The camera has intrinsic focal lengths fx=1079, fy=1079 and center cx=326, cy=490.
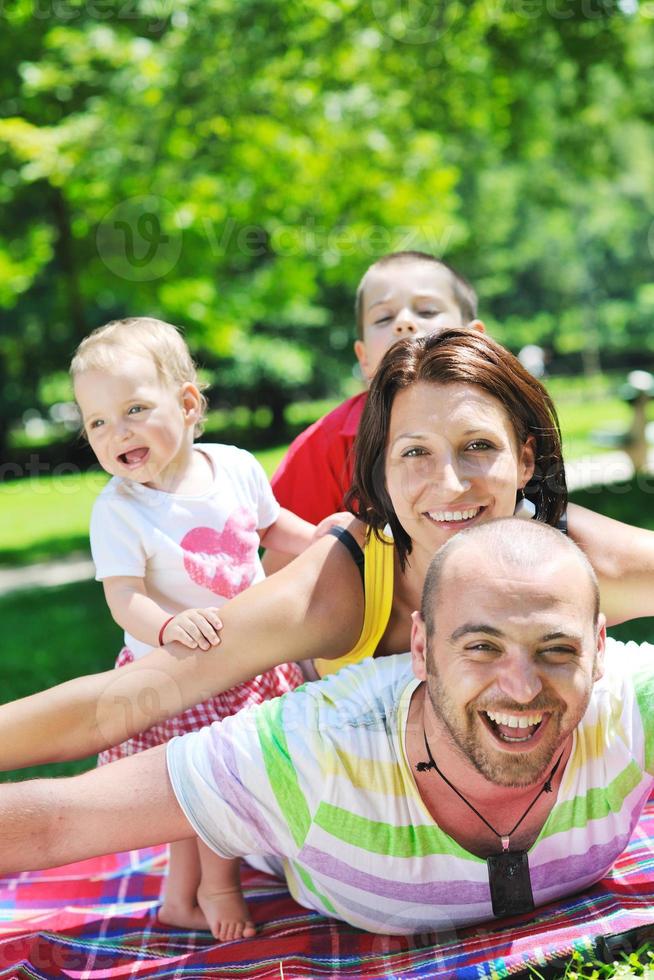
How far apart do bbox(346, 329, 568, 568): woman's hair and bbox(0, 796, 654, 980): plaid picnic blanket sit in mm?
871

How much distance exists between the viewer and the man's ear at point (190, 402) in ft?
10.2

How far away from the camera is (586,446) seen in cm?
1503

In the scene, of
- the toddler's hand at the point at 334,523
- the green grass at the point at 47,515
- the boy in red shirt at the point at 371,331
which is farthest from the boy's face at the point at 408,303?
the green grass at the point at 47,515

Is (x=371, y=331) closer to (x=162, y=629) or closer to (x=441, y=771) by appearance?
(x=162, y=629)

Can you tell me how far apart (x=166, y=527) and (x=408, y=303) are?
1.18 meters

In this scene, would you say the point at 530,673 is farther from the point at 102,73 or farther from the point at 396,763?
the point at 102,73

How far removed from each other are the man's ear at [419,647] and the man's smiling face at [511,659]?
0.05 meters

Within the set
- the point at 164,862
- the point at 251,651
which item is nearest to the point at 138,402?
the point at 251,651

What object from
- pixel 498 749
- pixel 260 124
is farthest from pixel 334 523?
pixel 260 124

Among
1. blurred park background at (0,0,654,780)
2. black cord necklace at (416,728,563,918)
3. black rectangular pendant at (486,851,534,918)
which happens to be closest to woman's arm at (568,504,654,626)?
black cord necklace at (416,728,563,918)

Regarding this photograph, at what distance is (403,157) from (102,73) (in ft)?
9.35

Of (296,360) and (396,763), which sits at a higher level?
(296,360)

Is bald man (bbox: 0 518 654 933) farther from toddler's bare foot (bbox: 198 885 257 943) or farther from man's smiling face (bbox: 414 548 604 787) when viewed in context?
toddler's bare foot (bbox: 198 885 257 943)

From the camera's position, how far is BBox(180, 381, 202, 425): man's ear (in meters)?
→ 3.11
